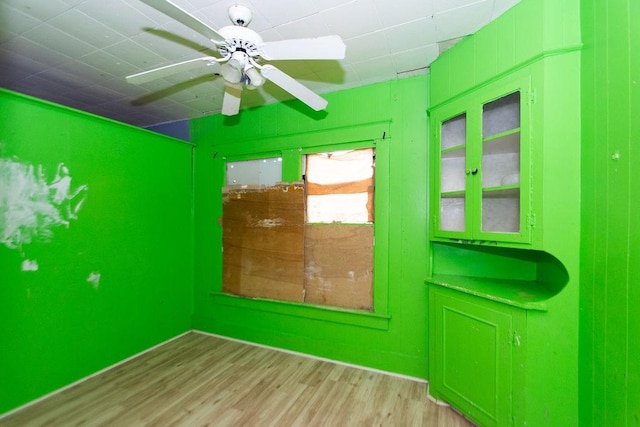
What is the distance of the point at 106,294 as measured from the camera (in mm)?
2355

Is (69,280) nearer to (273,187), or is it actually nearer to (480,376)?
(273,187)

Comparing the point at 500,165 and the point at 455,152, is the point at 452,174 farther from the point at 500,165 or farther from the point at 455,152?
the point at 500,165

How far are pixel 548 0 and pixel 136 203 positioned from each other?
353 cm

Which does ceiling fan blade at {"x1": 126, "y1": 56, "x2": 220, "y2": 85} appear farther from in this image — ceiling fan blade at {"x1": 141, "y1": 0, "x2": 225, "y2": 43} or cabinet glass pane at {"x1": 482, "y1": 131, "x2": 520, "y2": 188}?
cabinet glass pane at {"x1": 482, "y1": 131, "x2": 520, "y2": 188}

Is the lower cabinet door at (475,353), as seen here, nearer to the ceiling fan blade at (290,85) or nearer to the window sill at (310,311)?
the window sill at (310,311)

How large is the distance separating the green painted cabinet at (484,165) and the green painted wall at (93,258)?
2835 millimetres

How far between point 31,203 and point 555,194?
3502 millimetres

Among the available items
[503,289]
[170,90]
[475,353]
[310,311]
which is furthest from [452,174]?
[170,90]

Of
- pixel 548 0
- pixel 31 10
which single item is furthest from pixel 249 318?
pixel 548 0

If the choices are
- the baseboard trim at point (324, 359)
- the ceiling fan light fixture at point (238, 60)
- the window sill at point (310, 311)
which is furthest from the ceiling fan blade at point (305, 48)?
the baseboard trim at point (324, 359)

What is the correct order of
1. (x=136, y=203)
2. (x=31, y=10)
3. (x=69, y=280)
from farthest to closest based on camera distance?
(x=136, y=203) < (x=69, y=280) < (x=31, y=10)

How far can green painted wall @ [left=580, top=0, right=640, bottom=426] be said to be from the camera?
3.36ft

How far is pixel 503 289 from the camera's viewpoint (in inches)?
66.8

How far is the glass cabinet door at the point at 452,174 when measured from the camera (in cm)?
194
